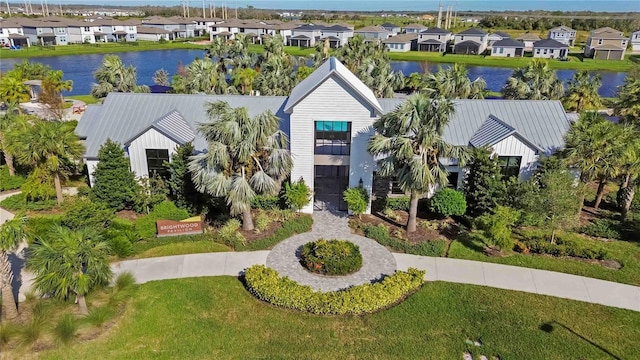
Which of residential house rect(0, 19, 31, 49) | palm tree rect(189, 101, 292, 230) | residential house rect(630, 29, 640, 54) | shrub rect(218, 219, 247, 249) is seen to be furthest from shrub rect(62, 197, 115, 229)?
residential house rect(630, 29, 640, 54)

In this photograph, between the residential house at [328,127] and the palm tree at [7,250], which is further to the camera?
the residential house at [328,127]

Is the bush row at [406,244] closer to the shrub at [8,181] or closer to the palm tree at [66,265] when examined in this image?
the palm tree at [66,265]

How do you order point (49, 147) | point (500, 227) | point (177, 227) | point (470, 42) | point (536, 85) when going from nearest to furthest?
point (500, 227), point (177, 227), point (49, 147), point (536, 85), point (470, 42)

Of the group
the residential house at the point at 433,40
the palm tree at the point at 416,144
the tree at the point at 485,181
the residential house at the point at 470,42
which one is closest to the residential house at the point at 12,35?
the residential house at the point at 433,40

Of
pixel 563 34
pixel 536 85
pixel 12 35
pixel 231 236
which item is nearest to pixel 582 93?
pixel 536 85

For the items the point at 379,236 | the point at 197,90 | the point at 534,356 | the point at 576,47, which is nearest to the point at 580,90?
the point at 379,236

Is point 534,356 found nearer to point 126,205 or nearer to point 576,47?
point 126,205

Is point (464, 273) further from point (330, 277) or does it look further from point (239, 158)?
point (239, 158)

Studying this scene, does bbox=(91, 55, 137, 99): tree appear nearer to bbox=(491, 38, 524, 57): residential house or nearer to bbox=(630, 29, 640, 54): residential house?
bbox=(491, 38, 524, 57): residential house
